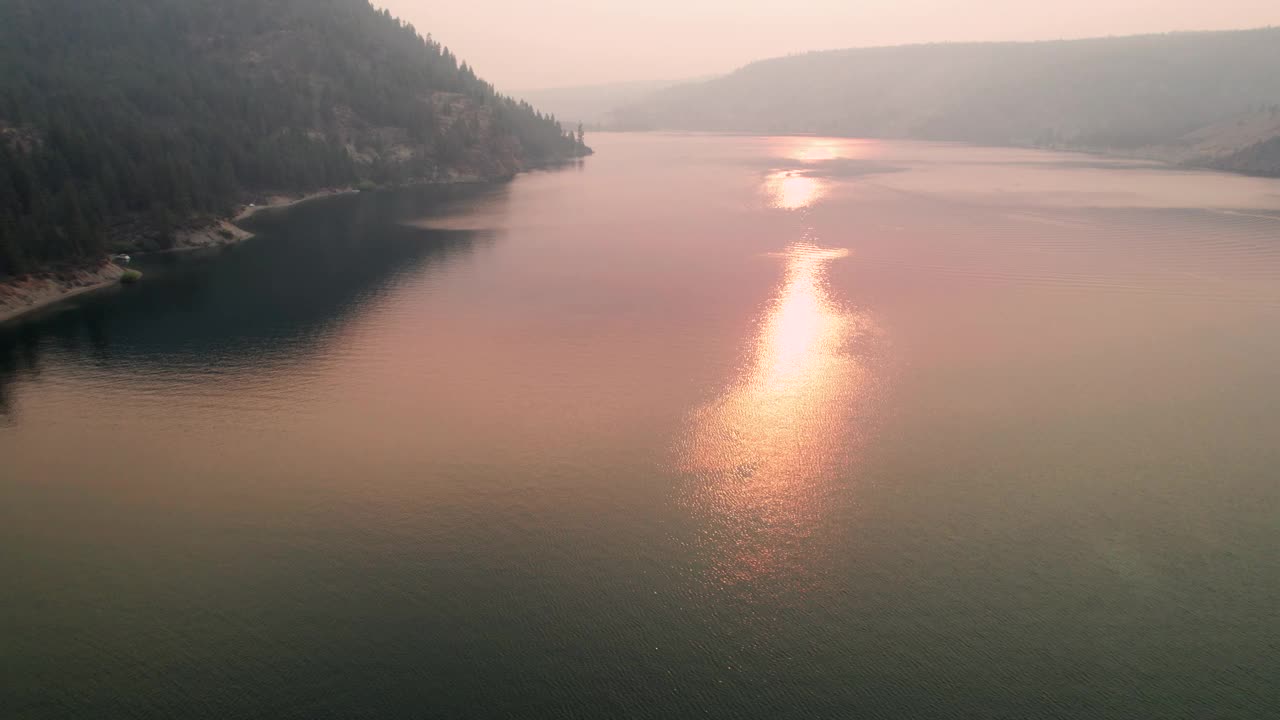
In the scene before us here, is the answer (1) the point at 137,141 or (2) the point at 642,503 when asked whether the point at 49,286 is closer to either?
(1) the point at 137,141

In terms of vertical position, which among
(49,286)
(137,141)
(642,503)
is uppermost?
(137,141)

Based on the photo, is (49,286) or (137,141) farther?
(137,141)

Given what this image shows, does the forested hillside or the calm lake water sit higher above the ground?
the forested hillside

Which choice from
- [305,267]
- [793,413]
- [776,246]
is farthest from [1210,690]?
[305,267]

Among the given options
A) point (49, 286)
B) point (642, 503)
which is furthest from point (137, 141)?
point (642, 503)

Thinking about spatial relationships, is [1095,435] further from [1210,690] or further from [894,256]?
[894,256]

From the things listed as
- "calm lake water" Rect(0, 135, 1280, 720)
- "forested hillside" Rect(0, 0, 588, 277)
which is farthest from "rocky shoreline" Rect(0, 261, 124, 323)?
"calm lake water" Rect(0, 135, 1280, 720)

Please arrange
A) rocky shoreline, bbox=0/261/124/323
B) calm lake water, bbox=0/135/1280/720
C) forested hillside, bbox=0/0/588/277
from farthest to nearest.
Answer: forested hillside, bbox=0/0/588/277 → rocky shoreline, bbox=0/261/124/323 → calm lake water, bbox=0/135/1280/720

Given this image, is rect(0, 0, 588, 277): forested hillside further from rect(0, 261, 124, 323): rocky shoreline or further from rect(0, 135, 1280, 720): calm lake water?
rect(0, 135, 1280, 720): calm lake water

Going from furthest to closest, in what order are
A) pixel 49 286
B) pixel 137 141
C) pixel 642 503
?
pixel 137 141, pixel 49 286, pixel 642 503
